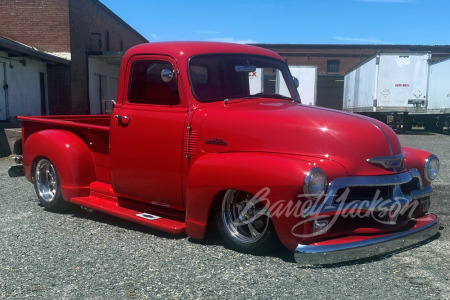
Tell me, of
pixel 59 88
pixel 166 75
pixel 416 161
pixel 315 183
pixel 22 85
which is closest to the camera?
pixel 315 183

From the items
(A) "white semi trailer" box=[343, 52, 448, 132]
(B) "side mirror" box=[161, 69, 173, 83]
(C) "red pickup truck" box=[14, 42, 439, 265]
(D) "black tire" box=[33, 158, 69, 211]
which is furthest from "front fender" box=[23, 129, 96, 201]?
(A) "white semi trailer" box=[343, 52, 448, 132]

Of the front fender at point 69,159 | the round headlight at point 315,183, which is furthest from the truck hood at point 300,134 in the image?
the front fender at point 69,159

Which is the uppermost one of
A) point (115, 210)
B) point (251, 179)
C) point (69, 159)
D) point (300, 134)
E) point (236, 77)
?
point (236, 77)

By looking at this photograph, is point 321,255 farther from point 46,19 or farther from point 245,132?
point 46,19

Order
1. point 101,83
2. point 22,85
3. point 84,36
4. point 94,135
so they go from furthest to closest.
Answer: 1. point 101,83
2. point 84,36
3. point 22,85
4. point 94,135

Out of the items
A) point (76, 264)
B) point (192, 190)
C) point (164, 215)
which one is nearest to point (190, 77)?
point (192, 190)

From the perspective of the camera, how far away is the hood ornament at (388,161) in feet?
11.4

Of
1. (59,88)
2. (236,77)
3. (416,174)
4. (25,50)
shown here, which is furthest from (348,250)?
(59,88)

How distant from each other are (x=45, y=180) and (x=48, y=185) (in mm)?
95

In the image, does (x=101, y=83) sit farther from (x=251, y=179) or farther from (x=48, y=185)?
(x=251, y=179)

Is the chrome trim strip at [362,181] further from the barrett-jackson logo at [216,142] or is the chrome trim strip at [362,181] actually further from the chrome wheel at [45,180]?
the chrome wheel at [45,180]

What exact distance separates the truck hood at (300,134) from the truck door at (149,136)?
373 millimetres

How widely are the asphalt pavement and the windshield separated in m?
1.52

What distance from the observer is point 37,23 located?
17.8 m
